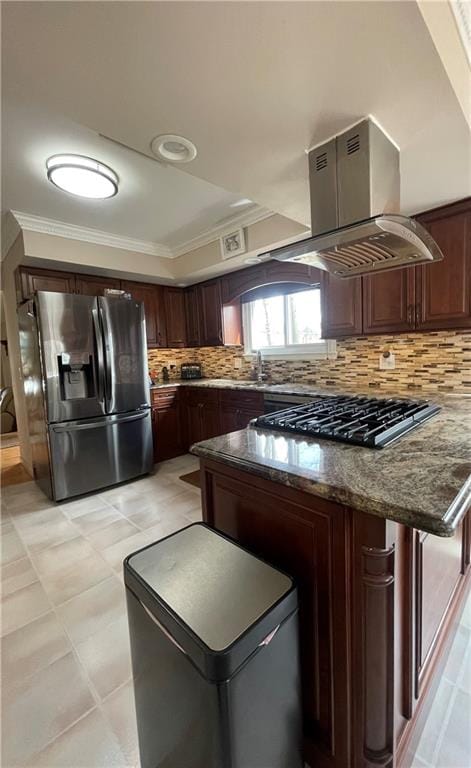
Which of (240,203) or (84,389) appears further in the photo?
(84,389)

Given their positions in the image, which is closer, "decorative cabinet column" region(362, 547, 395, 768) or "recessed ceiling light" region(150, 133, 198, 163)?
"decorative cabinet column" region(362, 547, 395, 768)

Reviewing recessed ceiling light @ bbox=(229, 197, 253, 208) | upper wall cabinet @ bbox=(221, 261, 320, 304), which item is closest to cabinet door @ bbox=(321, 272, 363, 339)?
upper wall cabinet @ bbox=(221, 261, 320, 304)

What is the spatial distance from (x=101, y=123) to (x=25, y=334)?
Result: 96.0 inches

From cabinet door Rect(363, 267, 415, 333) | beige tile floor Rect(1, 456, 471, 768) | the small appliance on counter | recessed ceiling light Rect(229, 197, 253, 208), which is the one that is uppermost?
recessed ceiling light Rect(229, 197, 253, 208)

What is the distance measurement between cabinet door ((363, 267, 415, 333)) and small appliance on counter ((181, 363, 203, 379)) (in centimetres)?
256

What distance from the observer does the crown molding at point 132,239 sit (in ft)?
9.46

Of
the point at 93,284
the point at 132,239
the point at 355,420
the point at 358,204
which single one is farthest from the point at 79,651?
the point at 132,239

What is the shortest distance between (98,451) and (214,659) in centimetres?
273

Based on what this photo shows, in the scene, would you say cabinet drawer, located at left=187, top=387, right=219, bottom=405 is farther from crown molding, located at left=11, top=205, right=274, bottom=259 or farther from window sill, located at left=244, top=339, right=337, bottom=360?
crown molding, located at left=11, top=205, right=274, bottom=259

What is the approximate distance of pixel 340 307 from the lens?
2713 mm

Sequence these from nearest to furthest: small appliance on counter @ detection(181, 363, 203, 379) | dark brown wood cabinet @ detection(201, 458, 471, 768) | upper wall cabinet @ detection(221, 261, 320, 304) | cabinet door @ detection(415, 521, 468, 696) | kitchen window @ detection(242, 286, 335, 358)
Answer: dark brown wood cabinet @ detection(201, 458, 471, 768)
cabinet door @ detection(415, 521, 468, 696)
upper wall cabinet @ detection(221, 261, 320, 304)
kitchen window @ detection(242, 286, 335, 358)
small appliance on counter @ detection(181, 363, 203, 379)

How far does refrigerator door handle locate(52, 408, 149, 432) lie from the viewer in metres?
2.88

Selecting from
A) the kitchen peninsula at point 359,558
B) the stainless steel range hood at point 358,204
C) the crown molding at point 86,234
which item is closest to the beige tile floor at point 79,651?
the kitchen peninsula at point 359,558

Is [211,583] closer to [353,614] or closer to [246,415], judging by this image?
[353,614]
